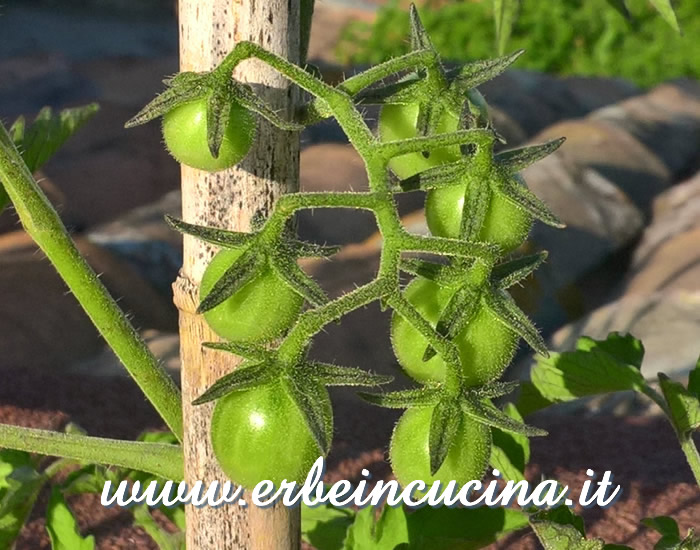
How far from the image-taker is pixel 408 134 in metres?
0.58

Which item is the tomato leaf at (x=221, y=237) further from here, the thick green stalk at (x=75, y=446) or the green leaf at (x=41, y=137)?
the green leaf at (x=41, y=137)

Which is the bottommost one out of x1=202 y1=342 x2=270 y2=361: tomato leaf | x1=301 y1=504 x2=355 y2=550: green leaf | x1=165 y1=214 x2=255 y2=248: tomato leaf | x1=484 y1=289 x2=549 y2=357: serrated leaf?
x1=301 y1=504 x2=355 y2=550: green leaf

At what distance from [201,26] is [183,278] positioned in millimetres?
156

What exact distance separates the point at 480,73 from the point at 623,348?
1.34 feet

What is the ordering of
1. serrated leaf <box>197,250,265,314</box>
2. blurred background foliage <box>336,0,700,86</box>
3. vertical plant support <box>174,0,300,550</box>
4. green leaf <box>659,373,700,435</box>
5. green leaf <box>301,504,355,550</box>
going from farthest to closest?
blurred background foliage <box>336,0,700,86</box>, green leaf <box>301,504,355,550</box>, green leaf <box>659,373,700,435</box>, vertical plant support <box>174,0,300,550</box>, serrated leaf <box>197,250,265,314</box>

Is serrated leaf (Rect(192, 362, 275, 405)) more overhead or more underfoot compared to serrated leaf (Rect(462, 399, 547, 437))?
more overhead

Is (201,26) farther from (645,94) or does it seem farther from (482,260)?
(645,94)

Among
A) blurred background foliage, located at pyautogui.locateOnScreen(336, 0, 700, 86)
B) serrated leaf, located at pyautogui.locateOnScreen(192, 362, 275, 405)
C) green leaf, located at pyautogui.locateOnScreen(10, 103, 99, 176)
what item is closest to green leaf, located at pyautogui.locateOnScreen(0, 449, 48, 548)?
green leaf, located at pyautogui.locateOnScreen(10, 103, 99, 176)

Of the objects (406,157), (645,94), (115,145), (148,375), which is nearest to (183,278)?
(148,375)

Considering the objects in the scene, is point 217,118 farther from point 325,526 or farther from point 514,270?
point 325,526

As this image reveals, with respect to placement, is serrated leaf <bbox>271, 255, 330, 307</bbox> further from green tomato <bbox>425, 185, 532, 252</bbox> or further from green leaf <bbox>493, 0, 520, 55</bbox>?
green leaf <bbox>493, 0, 520, 55</bbox>

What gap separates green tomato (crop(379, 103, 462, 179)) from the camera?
569mm

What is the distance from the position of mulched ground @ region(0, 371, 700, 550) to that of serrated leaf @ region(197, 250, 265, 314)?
0.65m

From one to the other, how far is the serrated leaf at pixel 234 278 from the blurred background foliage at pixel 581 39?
13.0ft
